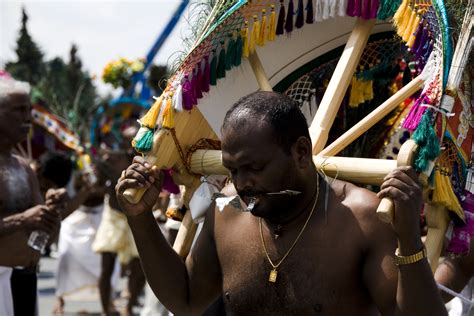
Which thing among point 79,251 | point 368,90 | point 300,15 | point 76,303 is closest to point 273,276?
point 300,15

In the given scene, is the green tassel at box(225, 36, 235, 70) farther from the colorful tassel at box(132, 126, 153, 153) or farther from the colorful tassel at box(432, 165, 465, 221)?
the colorful tassel at box(432, 165, 465, 221)

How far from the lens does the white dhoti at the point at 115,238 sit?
10078 millimetres

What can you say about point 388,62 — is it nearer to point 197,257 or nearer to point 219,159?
point 219,159

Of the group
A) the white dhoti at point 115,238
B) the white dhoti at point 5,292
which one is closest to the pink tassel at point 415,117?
the white dhoti at point 5,292

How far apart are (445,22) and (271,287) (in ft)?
3.44

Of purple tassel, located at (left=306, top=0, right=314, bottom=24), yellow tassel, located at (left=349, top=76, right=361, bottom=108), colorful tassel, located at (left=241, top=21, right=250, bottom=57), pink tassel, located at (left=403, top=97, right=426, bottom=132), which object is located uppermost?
purple tassel, located at (left=306, top=0, right=314, bottom=24)

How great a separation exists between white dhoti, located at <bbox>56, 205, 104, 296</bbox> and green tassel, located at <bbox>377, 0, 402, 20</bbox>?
25.0 ft

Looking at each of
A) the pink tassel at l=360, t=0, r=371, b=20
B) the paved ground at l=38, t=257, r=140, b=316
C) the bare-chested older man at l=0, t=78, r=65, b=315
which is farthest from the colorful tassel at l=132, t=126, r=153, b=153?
the paved ground at l=38, t=257, r=140, b=316

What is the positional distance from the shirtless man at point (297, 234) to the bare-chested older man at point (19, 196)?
2.10 meters

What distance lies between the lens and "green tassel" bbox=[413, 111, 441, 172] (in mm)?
2867

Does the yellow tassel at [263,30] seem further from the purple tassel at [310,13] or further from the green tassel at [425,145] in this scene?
the green tassel at [425,145]

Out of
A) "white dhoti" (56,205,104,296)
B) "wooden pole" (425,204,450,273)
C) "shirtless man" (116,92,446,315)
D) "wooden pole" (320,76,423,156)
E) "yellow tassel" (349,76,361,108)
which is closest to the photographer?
"shirtless man" (116,92,446,315)

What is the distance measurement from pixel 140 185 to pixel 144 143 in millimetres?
278

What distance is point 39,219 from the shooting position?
527 cm
